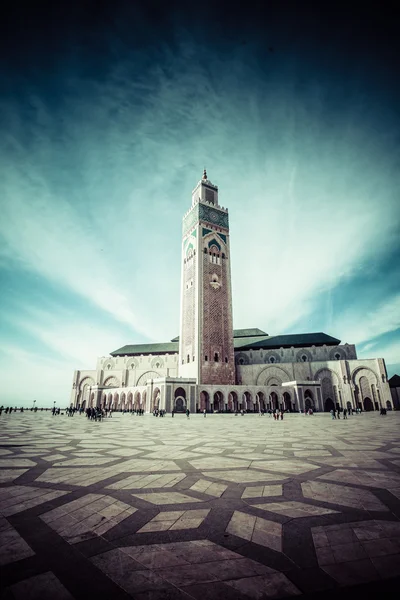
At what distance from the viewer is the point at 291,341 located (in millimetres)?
46812

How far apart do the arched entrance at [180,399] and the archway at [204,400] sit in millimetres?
2179

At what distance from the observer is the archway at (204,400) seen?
35.8 meters

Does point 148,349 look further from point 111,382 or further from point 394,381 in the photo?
point 394,381

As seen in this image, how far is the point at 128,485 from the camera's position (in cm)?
382

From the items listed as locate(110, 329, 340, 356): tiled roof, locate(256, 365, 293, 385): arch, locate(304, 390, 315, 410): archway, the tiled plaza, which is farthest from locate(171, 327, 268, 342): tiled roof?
the tiled plaza

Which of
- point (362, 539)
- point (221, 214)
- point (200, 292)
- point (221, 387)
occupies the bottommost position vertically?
point (362, 539)

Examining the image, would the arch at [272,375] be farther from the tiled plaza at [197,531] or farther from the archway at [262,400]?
the tiled plaza at [197,531]

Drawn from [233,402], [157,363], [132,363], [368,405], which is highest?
[132,363]

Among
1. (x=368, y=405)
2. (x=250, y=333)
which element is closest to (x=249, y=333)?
(x=250, y=333)

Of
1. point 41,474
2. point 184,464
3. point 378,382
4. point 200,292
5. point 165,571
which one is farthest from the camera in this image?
point 200,292

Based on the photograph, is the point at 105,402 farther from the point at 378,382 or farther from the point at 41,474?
the point at 41,474

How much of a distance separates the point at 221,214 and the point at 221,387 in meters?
27.2

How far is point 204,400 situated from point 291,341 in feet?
61.2

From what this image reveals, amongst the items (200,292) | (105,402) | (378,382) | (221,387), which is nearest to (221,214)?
(200,292)
